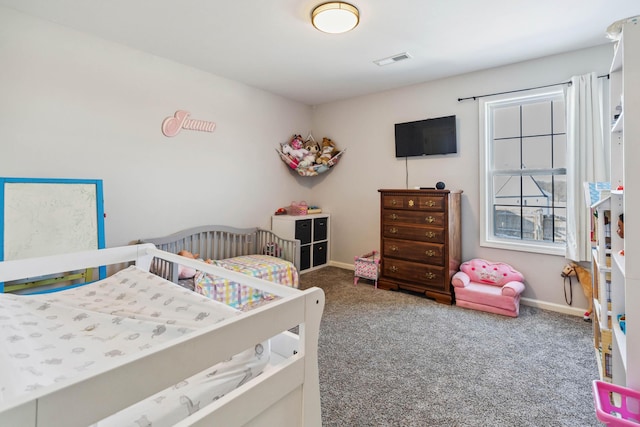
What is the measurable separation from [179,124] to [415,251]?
2841 millimetres

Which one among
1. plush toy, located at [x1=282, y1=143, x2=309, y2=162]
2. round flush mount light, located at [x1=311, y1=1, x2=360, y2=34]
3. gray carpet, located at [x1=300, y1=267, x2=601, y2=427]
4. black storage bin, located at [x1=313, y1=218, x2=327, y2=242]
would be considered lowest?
gray carpet, located at [x1=300, y1=267, x2=601, y2=427]

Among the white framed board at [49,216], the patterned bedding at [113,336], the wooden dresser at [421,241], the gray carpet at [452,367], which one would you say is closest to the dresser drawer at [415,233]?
the wooden dresser at [421,241]

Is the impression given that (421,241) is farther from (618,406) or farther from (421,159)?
(618,406)

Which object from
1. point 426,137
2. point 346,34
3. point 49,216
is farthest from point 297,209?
point 49,216

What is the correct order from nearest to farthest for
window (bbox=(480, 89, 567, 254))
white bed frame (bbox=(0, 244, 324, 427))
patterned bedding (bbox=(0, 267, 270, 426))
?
white bed frame (bbox=(0, 244, 324, 427)) < patterned bedding (bbox=(0, 267, 270, 426)) < window (bbox=(480, 89, 567, 254))

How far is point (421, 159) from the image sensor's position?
3814mm

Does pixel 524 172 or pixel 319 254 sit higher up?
pixel 524 172

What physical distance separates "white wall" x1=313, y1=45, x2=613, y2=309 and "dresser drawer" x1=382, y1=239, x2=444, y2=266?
569mm

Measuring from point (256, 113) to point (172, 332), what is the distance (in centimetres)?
335

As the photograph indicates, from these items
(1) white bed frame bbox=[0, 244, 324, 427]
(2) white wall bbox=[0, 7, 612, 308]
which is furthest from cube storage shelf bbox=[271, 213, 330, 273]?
(1) white bed frame bbox=[0, 244, 324, 427]

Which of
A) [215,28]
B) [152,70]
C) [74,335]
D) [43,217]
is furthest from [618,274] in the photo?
[152,70]

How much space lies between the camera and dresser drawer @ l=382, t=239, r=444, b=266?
10.5 ft

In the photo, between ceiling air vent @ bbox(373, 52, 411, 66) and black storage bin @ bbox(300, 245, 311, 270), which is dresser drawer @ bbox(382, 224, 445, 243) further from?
ceiling air vent @ bbox(373, 52, 411, 66)

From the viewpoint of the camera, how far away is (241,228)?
3834mm
